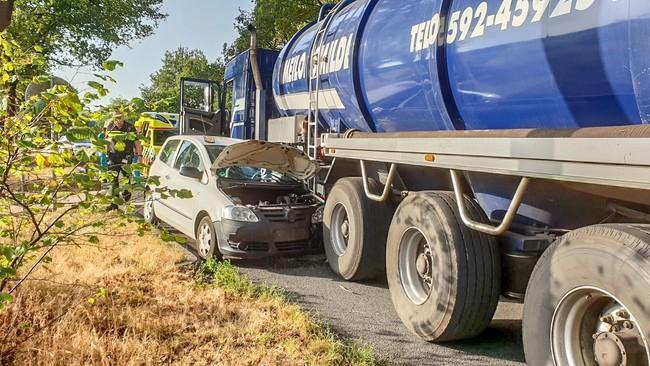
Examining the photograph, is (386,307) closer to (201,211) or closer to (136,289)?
(136,289)

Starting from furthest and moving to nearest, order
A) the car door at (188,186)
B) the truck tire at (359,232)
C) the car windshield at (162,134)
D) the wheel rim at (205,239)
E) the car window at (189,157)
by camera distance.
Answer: the car windshield at (162,134) → the car window at (189,157) → the car door at (188,186) → the wheel rim at (205,239) → the truck tire at (359,232)

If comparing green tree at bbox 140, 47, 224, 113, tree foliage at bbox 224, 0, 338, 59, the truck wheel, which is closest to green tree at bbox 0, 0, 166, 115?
tree foliage at bbox 224, 0, 338, 59

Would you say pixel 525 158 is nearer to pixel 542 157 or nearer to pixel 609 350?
pixel 542 157

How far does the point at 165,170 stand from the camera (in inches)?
299

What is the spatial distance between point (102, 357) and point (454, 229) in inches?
98.9

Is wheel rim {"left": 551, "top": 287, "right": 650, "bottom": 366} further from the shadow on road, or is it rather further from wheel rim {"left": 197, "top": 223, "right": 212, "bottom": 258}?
wheel rim {"left": 197, "top": 223, "right": 212, "bottom": 258}

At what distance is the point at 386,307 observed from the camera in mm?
4828

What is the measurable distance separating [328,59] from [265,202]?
6.24 ft

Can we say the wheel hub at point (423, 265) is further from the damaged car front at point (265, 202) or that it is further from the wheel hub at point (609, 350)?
the damaged car front at point (265, 202)

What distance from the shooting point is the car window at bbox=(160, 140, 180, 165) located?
7.71 metres

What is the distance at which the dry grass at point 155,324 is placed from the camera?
3.44 metres

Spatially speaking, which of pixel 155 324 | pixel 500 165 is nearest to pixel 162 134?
pixel 155 324

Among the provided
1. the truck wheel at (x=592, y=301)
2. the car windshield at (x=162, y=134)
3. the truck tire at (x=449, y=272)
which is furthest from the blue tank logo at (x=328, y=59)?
the car windshield at (x=162, y=134)

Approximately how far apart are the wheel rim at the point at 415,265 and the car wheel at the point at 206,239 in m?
2.51
